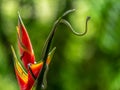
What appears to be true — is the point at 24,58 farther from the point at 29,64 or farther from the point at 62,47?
the point at 62,47

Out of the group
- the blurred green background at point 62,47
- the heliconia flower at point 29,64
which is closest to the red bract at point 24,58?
the heliconia flower at point 29,64

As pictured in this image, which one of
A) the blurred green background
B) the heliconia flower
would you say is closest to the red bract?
the heliconia flower

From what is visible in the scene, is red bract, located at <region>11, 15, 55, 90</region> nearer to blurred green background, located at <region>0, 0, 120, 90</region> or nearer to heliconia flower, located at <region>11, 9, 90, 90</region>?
heliconia flower, located at <region>11, 9, 90, 90</region>

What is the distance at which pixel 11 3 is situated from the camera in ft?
11.6

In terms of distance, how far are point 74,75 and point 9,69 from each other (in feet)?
1.84

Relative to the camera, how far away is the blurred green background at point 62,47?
3.06 metres

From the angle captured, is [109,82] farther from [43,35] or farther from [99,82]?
[43,35]

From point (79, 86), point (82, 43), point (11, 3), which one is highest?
point (11, 3)

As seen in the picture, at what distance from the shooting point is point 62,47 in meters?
3.40

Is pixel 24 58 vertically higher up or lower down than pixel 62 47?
higher up

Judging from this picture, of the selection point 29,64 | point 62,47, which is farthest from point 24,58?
point 62,47

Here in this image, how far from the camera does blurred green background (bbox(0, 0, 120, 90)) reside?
3056 millimetres

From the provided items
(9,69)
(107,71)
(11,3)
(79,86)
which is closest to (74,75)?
(79,86)

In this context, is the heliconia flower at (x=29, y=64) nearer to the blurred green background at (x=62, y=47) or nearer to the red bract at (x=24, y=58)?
the red bract at (x=24, y=58)
